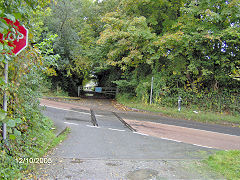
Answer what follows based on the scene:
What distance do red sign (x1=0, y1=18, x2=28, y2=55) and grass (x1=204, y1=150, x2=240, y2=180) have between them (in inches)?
188

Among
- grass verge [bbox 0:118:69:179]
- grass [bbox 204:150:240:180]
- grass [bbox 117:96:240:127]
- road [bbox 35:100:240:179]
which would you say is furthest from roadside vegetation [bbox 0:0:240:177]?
grass [bbox 204:150:240:180]

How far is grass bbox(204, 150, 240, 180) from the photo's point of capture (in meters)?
4.51

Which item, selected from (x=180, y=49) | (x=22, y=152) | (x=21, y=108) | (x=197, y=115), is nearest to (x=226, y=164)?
(x=22, y=152)

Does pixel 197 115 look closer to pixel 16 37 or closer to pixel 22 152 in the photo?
pixel 22 152

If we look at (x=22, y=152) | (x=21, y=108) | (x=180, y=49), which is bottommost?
(x=22, y=152)

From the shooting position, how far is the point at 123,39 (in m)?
15.2

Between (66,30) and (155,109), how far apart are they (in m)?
11.0

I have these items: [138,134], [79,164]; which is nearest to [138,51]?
[138,134]

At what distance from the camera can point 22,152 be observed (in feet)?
13.9

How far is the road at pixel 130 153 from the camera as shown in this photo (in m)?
4.39

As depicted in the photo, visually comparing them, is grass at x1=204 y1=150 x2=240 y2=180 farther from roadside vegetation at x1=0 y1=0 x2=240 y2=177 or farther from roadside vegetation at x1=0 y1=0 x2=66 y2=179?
roadside vegetation at x1=0 y1=0 x2=240 y2=177

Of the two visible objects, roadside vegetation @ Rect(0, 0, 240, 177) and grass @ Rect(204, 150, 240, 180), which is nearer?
grass @ Rect(204, 150, 240, 180)

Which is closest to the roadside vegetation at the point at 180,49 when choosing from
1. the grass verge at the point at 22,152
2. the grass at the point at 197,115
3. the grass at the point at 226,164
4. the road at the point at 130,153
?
the grass at the point at 197,115

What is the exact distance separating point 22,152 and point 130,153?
2706 mm
